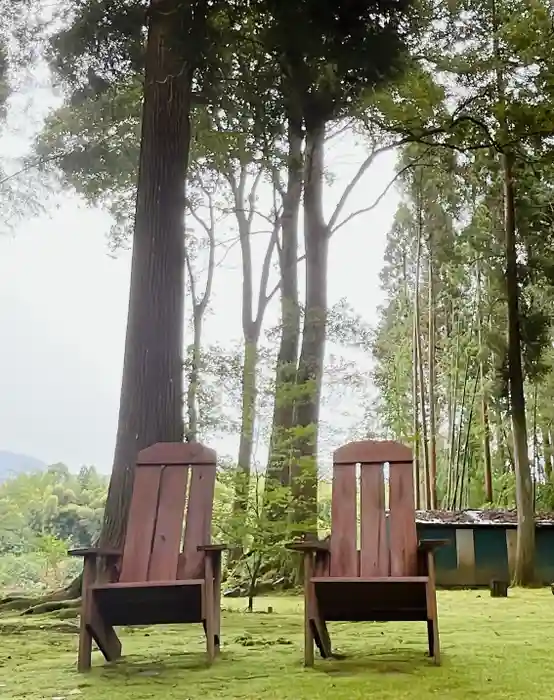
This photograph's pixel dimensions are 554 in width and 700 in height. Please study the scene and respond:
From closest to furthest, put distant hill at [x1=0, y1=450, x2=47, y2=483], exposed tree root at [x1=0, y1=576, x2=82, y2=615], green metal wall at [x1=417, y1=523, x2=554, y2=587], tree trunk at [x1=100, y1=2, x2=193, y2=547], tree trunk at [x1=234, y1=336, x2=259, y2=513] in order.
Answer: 1. tree trunk at [x1=100, y1=2, x2=193, y2=547]
2. exposed tree root at [x1=0, y1=576, x2=82, y2=615]
3. tree trunk at [x1=234, y1=336, x2=259, y2=513]
4. green metal wall at [x1=417, y1=523, x2=554, y2=587]
5. distant hill at [x1=0, y1=450, x2=47, y2=483]

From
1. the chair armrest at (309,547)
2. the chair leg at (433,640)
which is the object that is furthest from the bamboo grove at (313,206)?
the chair leg at (433,640)

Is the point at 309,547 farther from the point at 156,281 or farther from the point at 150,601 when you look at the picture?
the point at 156,281

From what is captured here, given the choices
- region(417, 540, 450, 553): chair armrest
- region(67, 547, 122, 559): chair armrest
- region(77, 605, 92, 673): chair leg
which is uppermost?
region(417, 540, 450, 553): chair armrest

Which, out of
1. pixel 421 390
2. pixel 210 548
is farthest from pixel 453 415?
pixel 210 548

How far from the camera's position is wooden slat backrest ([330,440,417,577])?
Answer: 3.04 m

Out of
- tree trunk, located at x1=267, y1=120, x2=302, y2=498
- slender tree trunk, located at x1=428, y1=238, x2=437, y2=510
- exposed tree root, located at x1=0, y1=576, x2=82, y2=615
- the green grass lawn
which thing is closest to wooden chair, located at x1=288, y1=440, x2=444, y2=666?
the green grass lawn

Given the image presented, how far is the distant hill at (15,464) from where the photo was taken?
12.7 m

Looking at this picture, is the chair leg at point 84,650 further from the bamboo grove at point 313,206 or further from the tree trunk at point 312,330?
the tree trunk at point 312,330

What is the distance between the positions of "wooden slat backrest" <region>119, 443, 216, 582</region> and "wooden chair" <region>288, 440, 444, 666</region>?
492 mm

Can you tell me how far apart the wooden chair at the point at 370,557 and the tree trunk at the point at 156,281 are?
155 centimetres

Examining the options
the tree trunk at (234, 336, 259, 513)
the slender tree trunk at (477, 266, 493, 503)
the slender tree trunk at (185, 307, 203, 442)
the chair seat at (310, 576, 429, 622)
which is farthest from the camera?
the slender tree trunk at (477, 266, 493, 503)

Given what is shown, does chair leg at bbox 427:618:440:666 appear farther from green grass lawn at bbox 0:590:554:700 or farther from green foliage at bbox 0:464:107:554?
green foliage at bbox 0:464:107:554

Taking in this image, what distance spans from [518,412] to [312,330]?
9.12 feet

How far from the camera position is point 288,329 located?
9.67 meters
